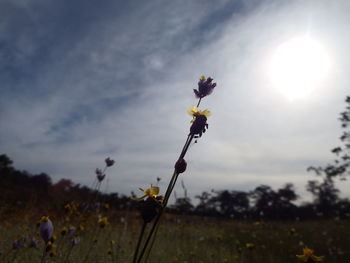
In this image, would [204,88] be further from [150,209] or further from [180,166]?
[150,209]

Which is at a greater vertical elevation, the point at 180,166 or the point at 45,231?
the point at 180,166

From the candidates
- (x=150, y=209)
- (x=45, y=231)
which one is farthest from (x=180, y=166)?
(x=45, y=231)

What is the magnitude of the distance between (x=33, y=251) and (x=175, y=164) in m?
3.32

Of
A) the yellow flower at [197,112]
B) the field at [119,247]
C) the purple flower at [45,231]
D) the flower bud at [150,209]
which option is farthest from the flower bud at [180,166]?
the field at [119,247]

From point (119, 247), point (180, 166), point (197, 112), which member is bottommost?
point (119, 247)

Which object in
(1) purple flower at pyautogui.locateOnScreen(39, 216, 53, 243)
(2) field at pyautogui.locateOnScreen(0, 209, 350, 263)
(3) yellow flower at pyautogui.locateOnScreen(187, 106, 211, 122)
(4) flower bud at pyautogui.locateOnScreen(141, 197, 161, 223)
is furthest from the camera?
(2) field at pyautogui.locateOnScreen(0, 209, 350, 263)

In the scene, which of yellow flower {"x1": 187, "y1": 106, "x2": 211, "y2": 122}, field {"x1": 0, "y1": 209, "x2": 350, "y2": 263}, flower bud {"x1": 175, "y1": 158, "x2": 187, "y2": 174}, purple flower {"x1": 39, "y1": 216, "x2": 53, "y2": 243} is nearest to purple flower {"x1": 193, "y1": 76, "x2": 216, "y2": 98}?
yellow flower {"x1": 187, "y1": 106, "x2": 211, "y2": 122}

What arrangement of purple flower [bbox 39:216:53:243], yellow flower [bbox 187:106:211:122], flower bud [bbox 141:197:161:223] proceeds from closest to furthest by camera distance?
flower bud [bbox 141:197:161:223]
yellow flower [bbox 187:106:211:122]
purple flower [bbox 39:216:53:243]

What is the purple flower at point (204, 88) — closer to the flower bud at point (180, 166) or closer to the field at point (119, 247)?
the flower bud at point (180, 166)

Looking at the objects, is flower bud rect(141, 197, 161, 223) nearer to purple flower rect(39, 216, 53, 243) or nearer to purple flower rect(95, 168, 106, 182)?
purple flower rect(39, 216, 53, 243)

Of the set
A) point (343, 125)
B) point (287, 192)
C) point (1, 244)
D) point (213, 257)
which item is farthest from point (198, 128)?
point (287, 192)

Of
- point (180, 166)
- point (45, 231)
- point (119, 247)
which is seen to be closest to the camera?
point (180, 166)

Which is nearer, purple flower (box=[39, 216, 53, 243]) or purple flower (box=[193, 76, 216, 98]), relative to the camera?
purple flower (box=[193, 76, 216, 98])

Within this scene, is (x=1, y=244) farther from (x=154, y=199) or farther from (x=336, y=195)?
(x=336, y=195)
